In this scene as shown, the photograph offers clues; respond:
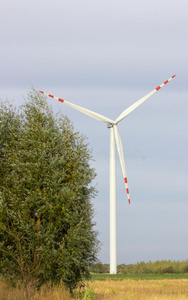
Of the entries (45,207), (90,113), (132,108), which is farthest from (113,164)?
(45,207)

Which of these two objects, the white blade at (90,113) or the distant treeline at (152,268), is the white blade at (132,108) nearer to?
the white blade at (90,113)

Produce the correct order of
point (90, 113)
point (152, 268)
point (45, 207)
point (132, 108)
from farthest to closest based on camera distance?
point (152, 268), point (132, 108), point (90, 113), point (45, 207)

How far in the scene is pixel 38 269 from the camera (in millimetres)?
25359

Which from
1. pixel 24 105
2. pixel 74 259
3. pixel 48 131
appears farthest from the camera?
pixel 24 105

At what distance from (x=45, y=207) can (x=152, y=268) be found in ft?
114

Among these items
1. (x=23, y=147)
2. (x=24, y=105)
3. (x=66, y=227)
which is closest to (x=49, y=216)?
(x=66, y=227)

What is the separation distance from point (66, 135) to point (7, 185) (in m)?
4.77

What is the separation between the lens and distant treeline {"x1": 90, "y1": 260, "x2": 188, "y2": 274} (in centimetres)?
5597

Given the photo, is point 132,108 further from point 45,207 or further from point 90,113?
point 45,207

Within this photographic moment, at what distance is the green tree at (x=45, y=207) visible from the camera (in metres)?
25.2

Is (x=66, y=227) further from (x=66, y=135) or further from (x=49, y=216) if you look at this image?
(x=66, y=135)

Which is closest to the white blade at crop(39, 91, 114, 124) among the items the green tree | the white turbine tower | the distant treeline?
the white turbine tower

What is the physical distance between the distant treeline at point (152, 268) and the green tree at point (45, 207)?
3031 centimetres

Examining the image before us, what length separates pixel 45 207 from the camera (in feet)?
82.5
